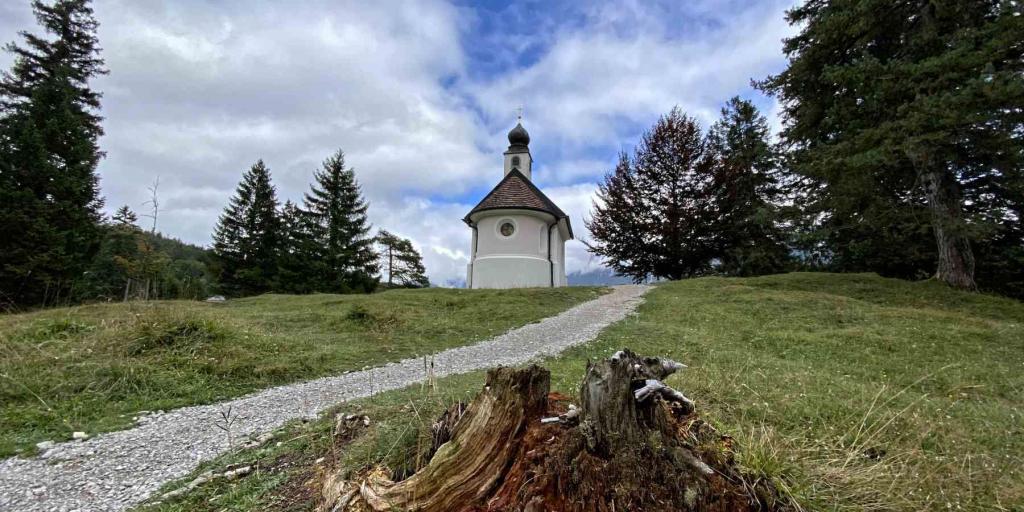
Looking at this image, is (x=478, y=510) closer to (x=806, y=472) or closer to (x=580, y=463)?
(x=580, y=463)

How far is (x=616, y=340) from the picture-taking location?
859 centimetres

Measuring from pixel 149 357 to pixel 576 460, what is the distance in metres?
6.97

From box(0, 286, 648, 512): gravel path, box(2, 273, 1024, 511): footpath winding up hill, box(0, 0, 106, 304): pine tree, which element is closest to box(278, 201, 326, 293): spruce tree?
box(0, 0, 106, 304): pine tree

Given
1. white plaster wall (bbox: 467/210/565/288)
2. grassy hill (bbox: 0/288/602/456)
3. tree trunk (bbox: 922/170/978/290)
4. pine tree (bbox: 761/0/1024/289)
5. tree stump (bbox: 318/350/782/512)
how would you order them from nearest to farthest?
1. tree stump (bbox: 318/350/782/512)
2. grassy hill (bbox: 0/288/602/456)
3. pine tree (bbox: 761/0/1024/289)
4. tree trunk (bbox: 922/170/978/290)
5. white plaster wall (bbox: 467/210/565/288)

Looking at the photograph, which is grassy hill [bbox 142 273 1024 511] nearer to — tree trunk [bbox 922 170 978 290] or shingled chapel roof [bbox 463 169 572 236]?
tree trunk [bbox 922 170 978 290]

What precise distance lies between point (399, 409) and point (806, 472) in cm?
279

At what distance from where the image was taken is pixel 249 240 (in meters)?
31.1

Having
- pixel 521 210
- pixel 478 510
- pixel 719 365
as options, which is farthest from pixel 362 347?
pixel 521 210

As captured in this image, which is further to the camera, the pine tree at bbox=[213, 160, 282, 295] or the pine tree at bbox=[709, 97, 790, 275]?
the pine tree at bbox=[213, 160, 282, 295]

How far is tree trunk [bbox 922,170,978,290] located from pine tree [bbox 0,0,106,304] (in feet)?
102

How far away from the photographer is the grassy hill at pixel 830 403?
2.08 meters

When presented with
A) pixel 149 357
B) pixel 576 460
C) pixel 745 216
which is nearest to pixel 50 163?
pixel 149 357

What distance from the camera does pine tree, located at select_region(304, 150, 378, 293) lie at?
2934 cm

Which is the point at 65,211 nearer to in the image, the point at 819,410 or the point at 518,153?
the point at 518,153
